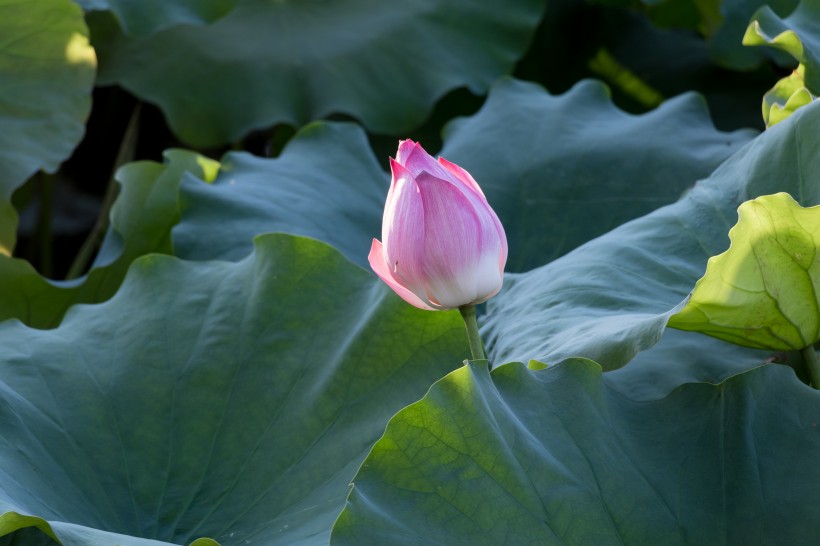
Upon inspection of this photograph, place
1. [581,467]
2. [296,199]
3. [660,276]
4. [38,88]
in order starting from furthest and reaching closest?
1. [38,88]
2. [296,199]
3. [660,276]
4. [581,467]

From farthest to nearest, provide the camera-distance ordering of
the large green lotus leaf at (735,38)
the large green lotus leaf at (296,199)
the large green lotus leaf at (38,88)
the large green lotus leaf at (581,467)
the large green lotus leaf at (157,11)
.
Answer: the large green lotus leaf at (735,38), the large green lotus leaf at (157,11), the large green lotus leaf at (38,88), the large green lotus leaf at (296,199), the large green lotus leaf at (581,467)

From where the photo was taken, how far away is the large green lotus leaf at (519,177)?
4.85 ft

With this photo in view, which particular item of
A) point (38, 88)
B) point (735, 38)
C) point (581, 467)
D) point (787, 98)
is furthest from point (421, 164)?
point (735, 38)

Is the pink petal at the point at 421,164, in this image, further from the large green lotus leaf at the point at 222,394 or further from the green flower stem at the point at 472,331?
the large green lotus leaf at the point at 222,394

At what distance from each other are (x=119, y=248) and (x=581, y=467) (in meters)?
0.98

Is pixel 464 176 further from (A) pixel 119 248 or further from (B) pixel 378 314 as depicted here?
(A) pixel 119 248

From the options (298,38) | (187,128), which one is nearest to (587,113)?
(298,38)

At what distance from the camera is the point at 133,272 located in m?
1.27

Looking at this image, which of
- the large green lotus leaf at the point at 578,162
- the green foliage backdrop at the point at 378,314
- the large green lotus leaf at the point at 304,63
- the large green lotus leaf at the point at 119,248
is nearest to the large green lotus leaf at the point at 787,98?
the green foliage backdrop at the point at 378,314

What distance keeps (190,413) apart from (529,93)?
0.87m

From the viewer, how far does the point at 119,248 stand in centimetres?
161

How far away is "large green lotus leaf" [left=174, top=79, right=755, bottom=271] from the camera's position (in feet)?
4.85

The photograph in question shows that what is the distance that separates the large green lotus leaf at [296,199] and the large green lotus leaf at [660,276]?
43cm

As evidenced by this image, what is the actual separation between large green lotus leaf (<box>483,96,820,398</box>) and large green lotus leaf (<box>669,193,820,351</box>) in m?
0.08
